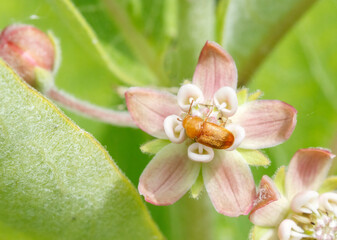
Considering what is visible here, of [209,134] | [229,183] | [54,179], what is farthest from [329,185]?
[54,179]

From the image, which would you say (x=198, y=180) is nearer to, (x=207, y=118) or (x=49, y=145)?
(x=207, y=118)

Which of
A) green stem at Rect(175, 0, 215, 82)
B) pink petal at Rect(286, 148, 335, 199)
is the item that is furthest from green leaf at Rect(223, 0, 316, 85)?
pink petal at Rect(286, 148, 335, 199)

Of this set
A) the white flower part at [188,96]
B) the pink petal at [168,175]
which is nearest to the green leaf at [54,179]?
the pink petal at [168,175]

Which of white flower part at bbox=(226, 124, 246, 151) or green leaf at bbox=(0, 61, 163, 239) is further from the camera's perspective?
white flower part at bbox=(226, 124, 246, 151)

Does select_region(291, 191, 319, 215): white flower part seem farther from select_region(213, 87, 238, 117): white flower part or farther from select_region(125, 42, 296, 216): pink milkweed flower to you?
select_region(213, 87, 238, 117): white flower part

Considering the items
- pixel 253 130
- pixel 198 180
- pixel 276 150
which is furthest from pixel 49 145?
pixel 276 150
